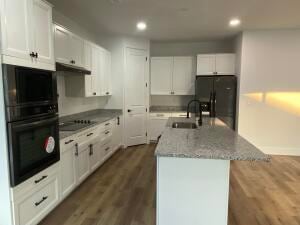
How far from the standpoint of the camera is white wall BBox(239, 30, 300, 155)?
182 inches

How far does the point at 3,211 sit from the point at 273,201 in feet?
9.97

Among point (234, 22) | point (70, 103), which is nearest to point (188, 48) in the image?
point (234, 22)

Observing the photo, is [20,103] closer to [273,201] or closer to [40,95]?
[40,95]

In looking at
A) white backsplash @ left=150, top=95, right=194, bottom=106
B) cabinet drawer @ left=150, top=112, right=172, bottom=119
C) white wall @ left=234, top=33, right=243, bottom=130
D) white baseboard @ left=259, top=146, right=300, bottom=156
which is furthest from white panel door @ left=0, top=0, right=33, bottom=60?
white baseboard @ left=259, top=146, right=300, bottom=156

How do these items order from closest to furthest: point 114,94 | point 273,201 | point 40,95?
point 40,95
point 273,201
point 114,94

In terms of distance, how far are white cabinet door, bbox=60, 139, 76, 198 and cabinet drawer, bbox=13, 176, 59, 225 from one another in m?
0.18

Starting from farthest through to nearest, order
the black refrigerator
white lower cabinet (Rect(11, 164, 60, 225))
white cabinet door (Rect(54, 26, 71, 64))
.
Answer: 1. the black refrigerator
2. white cabinet door (Rect(54, 26, 71, 64))
3. white lower cabinet (Rect(11, 164, 60, 225))

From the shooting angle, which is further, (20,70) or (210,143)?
(210,143)

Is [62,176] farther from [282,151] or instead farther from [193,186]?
[282,151]

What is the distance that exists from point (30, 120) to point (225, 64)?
14.8 feet

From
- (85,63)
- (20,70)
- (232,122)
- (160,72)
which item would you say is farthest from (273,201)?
(160,72)

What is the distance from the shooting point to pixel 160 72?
5.77 meters

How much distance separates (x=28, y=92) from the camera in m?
2.01

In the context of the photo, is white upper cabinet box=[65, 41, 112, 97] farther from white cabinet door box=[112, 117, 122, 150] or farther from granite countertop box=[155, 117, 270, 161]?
granite countertop box=[155, 117, 270, 161]
